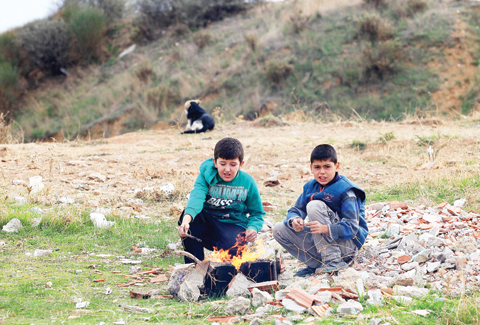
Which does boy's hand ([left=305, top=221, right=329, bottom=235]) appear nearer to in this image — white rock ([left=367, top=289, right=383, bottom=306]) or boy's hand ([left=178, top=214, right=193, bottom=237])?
white rock ([left=367, top=289, right=383, bottom=306])

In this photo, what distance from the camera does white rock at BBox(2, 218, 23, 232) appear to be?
455cm

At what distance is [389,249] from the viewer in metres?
3.80

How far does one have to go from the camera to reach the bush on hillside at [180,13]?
2591 centimetres

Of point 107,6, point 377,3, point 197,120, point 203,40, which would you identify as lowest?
point 197,120

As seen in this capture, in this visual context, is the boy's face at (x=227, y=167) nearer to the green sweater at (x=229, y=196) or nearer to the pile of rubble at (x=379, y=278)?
the green sweater at (x=229, y=196)

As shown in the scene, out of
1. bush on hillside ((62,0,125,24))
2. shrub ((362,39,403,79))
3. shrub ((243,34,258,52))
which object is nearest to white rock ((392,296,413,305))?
shrub ((362,39,403,79))

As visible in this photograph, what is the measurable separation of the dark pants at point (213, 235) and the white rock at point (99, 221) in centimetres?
150

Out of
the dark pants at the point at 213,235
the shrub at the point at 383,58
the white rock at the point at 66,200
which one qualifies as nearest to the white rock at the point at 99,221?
the white rock at the point at 66,200

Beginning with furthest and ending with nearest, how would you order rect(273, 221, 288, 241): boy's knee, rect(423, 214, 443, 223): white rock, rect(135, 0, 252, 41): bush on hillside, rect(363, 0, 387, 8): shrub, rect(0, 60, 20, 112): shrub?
1. rect(135, 0, 252, 41): bush on hillside
2. rect(0, 60, 20, 112): shrub
3. rect(363, 0, 387, 8): shrub
4. rect(423, 214, 443, 223): white rock
5. rect(273, 221, 288, 241): boy's knee

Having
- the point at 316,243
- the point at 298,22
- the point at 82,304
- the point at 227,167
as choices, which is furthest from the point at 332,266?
the point at 298,22

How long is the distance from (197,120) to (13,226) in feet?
25.9

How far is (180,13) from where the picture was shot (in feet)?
85.5

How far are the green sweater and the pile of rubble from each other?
0.54 m

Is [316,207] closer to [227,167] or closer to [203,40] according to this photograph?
[227,167]
